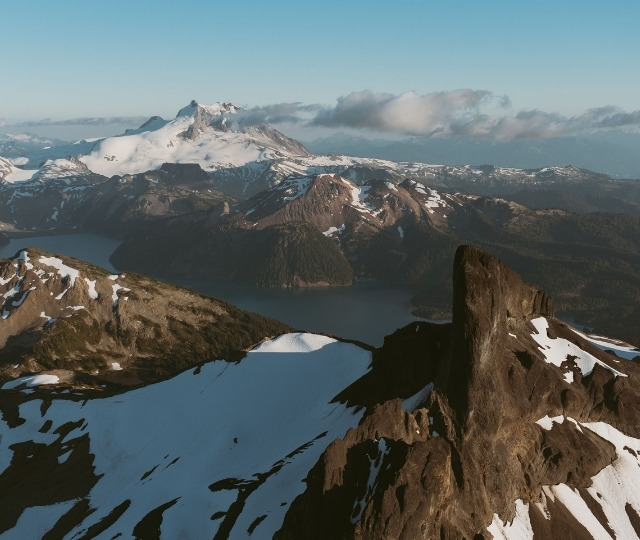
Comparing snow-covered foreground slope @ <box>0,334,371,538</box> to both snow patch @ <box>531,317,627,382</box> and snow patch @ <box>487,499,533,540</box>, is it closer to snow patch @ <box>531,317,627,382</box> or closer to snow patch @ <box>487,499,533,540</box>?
snow patch @ <box>487,499,533,540</box>

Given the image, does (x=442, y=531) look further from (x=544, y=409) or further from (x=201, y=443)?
(x=201, y=443)

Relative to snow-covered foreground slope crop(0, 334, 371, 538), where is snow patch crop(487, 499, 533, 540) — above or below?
above

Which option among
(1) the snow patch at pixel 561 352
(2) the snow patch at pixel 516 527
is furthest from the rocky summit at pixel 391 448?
(1) the snow patch at pixel 561 352

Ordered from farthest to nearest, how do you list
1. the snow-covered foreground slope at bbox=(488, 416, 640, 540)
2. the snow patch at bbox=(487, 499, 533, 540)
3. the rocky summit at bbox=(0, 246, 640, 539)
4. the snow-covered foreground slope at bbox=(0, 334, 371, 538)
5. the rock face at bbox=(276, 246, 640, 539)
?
the snow-covered foreground slope at bbox=(0, 334, 371, 538) < the snow-covered foreground slope at bbox=(488, 416, 640, 540) < the snow patch at bbox=(487, 499, 533, 540) < the rocky summit at bbox=(0, 246, 640, 539) < the rock face at bbox=(276, 246, 640, 539)

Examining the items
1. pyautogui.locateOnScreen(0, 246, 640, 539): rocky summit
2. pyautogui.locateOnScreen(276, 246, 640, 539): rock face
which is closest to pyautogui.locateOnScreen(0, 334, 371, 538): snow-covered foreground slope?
pyautogui.locateOnScreen(0, 246, 640, 539): rocky summit

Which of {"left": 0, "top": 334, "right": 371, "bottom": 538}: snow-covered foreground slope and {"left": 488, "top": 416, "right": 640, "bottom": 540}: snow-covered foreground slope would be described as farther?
{"left": 0, "top": 334, "right": 371, "bottom": 538}: snow-covered foreground slope

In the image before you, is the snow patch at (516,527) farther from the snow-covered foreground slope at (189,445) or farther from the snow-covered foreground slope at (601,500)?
the snow-covered foreground slope at (189,445)

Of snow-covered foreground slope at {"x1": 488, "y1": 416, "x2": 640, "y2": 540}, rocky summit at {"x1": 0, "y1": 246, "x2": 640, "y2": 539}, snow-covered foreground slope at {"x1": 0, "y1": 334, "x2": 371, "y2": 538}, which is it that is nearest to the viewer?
rocky summit at {"x1": 0, "y1": 246, "x2": 640, "y2": 539}
